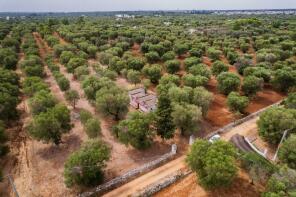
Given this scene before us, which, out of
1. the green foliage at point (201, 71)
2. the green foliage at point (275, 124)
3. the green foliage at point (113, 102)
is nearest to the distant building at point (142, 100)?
the green foliage at point (113, 102)

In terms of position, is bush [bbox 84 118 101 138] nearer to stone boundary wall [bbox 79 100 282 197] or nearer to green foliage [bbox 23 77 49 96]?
stone boundary wall [bbox 79 100 282 197]

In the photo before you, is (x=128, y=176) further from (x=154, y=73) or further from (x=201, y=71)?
(x=201, y=71)

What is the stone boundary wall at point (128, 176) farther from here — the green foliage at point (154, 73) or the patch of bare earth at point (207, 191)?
the green foliage at point (154, 73)

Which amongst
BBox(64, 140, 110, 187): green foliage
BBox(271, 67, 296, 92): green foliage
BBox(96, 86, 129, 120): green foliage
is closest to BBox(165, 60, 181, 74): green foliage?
BBox(271, 67, 296, 92): green foliage

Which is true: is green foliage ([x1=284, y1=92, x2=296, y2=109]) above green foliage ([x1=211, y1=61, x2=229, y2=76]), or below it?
below

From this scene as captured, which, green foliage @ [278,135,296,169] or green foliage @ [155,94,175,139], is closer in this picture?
green foliage @ [278,135,296,169]

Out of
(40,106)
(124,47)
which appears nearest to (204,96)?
(40,106)

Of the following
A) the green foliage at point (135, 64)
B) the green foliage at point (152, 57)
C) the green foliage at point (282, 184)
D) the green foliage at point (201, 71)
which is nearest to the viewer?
the green foliage at point (282, 184)
